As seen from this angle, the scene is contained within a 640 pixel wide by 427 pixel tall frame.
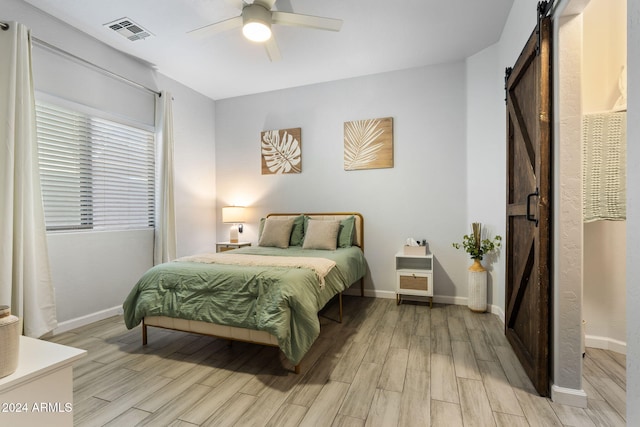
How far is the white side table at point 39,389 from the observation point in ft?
2.55

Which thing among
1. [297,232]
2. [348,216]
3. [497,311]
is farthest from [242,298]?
[497,311]

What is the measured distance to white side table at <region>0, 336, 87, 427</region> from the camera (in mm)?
777

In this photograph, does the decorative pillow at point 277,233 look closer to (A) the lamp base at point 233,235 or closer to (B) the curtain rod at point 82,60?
(A) the lamp base at point 233,235

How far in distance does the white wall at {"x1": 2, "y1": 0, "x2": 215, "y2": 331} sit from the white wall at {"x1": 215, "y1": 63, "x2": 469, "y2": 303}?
25.8 inches

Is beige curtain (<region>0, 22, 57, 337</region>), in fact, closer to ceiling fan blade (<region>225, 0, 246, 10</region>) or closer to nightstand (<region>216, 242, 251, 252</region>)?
ceiling fan blade (<region>225, 0, 246, 10</region>)

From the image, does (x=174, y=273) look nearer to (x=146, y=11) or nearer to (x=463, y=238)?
A: (x=146, y=11)

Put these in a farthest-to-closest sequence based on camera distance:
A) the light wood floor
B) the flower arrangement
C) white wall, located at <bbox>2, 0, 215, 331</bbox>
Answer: the flower arrangement, white wall, located at <bbox>2, 0, 215, 331</bbox>, the light wood floor

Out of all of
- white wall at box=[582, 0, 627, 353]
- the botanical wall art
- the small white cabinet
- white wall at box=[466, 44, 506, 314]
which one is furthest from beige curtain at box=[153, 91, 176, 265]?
white wall at box=[582, 0, 627, 353]

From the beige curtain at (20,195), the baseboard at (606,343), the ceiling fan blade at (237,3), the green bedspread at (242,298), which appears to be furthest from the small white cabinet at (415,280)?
the beige curtain at (20,195)

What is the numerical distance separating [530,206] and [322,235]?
207 cm

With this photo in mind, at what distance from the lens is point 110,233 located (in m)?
3.22

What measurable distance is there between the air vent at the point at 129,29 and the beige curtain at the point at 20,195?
0.67 meters

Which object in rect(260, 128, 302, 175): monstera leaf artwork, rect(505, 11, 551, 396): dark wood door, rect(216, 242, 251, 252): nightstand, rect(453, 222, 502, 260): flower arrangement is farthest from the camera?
rect(260, 128, 302, 175): monstera leaf artwork

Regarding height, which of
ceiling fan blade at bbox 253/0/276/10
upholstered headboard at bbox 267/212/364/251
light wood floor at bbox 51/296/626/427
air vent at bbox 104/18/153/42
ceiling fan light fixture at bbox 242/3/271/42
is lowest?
light wood floor at bbox 51/296/626/427
